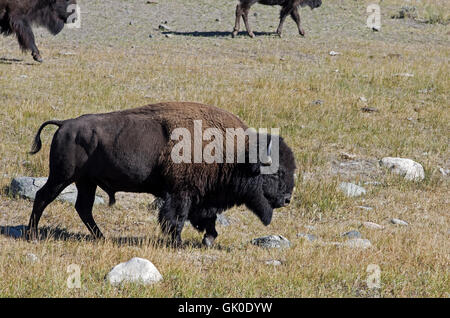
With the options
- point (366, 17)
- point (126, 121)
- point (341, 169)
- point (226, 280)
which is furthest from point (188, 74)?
point (366, 17)

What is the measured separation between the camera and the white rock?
9.40m

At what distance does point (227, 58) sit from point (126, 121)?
10.3 m

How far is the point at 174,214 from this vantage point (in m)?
6.29

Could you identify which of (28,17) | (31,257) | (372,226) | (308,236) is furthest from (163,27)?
(31,257)

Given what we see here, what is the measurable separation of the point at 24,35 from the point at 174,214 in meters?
9.83

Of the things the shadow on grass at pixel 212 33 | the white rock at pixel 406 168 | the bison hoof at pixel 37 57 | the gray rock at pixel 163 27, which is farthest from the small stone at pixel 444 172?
the gray rock at pixel 163 27

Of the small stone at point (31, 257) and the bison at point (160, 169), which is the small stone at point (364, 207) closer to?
the bison at point (160, 169)

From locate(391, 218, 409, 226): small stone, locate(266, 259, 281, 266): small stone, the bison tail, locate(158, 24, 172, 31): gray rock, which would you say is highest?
the bison tail

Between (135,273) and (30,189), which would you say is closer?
(135,273)

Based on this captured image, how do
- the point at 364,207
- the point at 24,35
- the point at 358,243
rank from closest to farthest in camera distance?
1. the point at 358,243
2. the point at 364,207
3. the point at 24,35

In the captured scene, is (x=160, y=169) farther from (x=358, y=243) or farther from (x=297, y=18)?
(x=297, y=18)

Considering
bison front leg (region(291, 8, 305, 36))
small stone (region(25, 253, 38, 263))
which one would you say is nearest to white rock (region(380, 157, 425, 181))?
small stone (region(25, 253, 38, 263))

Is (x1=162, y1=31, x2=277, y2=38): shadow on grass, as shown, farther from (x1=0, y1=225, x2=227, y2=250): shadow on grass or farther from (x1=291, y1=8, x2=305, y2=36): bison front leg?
(x1=0, y1=225, x2=227, y2=250): shadow on grass

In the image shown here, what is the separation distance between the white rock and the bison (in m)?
3.37
